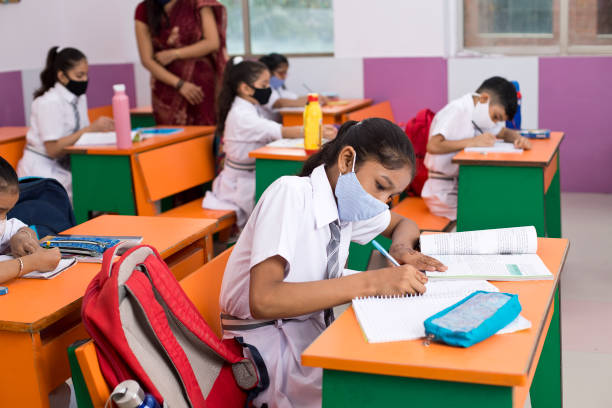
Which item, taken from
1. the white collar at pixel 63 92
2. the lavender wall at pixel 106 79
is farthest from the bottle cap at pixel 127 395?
the lavender wall at pixel 106 79

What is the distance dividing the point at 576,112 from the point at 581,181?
0.47 meters

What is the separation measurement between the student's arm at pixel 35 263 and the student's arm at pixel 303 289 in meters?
0.51

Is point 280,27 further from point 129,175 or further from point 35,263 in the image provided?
point 35,263

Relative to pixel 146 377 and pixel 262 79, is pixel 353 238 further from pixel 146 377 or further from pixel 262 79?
pixel 262 79

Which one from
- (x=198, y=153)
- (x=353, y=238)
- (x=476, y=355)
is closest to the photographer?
(x=476, y=355)

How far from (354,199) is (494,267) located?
329 millimetres

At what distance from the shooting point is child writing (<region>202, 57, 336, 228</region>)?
3531mm

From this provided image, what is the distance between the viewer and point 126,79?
240 inches

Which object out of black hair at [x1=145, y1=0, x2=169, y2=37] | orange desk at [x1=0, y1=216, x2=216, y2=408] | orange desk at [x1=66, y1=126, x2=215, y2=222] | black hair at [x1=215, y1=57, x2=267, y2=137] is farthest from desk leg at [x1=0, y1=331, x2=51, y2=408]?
black hair at [x1=145, y1=0, x2=169, y2=37]

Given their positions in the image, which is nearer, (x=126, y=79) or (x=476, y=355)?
(x=476, y=355)

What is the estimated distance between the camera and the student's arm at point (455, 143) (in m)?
3.17

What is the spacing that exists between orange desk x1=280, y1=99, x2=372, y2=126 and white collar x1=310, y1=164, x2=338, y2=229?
2.99 m

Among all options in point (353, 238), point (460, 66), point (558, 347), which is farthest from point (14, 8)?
point (558, 347)

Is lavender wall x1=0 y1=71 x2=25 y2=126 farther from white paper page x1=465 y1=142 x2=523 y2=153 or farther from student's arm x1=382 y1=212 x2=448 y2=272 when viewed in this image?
student's arm x1=382 y1=212 x2=448 y2=272
